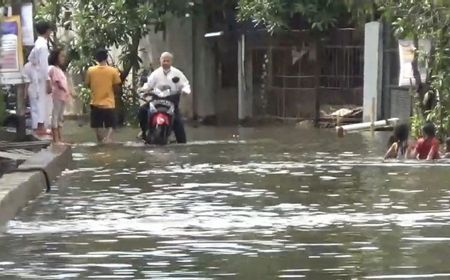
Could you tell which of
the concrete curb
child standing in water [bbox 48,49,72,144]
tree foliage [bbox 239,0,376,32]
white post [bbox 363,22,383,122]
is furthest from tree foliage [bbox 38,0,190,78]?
the concrete curb

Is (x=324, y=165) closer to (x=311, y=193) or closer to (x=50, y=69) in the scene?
(x=311, y=193)

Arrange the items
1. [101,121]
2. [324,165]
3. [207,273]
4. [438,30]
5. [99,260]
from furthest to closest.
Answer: [101,121] < [438,30] < [324,165] < [99,260] < [207,273]

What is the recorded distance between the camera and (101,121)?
63.8ft

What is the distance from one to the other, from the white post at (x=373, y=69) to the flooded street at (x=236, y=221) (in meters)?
8.39

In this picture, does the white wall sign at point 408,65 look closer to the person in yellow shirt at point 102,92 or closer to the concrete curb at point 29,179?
the person in yellow shirt at point 102,92

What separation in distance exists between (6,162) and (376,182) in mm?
3900

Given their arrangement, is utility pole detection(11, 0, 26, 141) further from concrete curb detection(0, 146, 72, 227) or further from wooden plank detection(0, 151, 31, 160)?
wooden plank detection(0, 151, 31, 160)

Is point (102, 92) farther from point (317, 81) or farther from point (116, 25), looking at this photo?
point (317, 81)

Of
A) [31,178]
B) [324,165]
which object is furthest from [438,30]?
[31,178]

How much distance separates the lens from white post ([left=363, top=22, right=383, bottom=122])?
2430cm

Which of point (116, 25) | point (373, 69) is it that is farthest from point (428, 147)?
point (116, 25)

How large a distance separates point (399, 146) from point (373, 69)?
882cm

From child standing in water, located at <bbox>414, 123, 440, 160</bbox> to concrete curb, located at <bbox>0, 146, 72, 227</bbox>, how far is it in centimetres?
426

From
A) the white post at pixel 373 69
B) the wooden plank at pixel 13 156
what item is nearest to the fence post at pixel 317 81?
the white post at pixel 373 69
